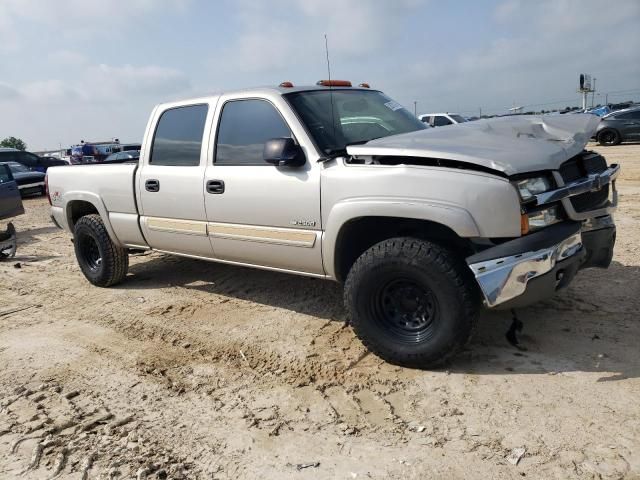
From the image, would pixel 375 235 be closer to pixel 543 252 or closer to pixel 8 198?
pixel 543 252

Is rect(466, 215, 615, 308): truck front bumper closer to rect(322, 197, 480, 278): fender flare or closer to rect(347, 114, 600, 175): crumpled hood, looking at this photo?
rect(322, 197, 480, 278): fender flare

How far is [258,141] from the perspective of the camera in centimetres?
411

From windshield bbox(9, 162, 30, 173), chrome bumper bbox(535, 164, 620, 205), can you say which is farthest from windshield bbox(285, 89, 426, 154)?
windshield bbox(9, 162, 30, 173)

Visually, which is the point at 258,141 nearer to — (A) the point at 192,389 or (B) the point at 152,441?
(A) the point at 192,389

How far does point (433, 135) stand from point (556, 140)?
774mm


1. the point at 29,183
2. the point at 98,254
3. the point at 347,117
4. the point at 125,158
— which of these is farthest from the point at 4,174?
the point at 347,117

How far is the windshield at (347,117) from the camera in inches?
154

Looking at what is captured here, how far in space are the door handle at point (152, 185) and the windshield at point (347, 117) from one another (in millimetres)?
1498

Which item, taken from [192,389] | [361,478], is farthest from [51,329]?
[361,478]

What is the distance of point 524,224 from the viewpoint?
117 inches

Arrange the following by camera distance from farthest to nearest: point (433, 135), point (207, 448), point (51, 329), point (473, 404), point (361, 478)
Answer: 1. point (51, 329)
2. point (433, 135)
3. point (473, 404)
4. point (207, 448)
5. point (361, 478)

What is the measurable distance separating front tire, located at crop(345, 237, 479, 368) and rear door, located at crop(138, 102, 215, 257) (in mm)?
1647

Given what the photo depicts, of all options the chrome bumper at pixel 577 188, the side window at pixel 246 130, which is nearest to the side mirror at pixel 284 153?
the side window at pixel 246 130

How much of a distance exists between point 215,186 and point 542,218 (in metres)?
2.43
